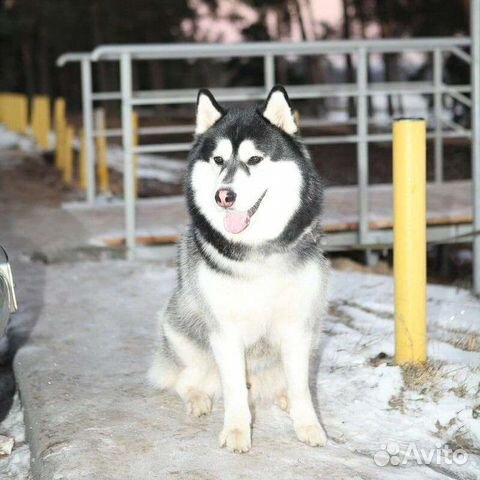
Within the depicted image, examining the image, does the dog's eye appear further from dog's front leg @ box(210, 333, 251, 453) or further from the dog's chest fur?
dog's front leg @ box(210, 333, 251, 453)

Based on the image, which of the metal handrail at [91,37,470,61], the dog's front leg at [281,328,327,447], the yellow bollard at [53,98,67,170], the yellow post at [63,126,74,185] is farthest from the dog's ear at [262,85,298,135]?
the yellow bollard at [53,98,67,170]

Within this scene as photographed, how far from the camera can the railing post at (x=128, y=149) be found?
707cm

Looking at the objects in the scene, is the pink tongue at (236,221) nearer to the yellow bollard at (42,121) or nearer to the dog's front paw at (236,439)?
the dog's front paw at (236,439)

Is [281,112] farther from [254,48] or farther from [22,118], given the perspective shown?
[22,118]

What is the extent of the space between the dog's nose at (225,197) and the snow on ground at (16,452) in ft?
4.19

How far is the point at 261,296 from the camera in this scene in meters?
3.20

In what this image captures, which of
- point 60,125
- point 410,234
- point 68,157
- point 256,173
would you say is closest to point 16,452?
point 256,173

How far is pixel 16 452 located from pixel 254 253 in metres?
1.26

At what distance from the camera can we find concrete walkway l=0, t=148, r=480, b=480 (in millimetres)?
2975

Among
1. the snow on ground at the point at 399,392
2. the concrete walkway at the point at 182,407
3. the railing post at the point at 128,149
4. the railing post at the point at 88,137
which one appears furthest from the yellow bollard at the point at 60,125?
the snow on ground at the point at 399,392

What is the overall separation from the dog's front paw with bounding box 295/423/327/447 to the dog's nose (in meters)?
0.88

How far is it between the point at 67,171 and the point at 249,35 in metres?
24.2

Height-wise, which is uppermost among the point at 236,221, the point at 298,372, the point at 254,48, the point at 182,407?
the point at 254,48

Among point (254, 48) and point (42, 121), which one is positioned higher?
point (254, 48)
